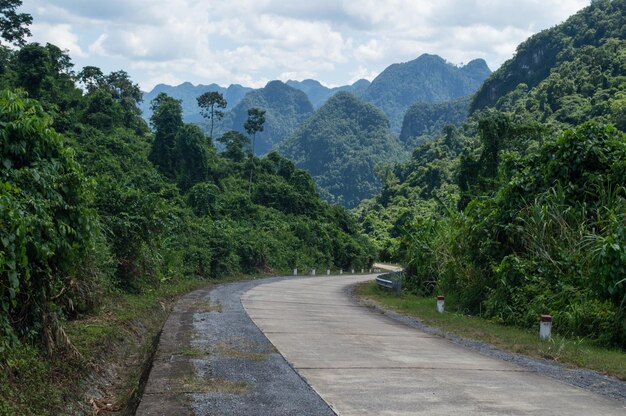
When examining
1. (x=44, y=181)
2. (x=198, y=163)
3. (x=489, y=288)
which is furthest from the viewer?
(x=198, y=163)

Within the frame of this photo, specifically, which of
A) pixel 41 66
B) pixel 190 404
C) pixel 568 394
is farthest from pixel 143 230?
pixel 41 66

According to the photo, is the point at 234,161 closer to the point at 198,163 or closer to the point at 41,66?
the point at 198,163

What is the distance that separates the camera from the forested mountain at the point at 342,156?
174m

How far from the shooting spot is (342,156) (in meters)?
186

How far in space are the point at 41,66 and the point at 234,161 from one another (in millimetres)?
35446

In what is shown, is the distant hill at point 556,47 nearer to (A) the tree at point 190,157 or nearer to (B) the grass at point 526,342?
(A) the tree at point 190,157

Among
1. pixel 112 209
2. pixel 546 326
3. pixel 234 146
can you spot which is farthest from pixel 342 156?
pixel 546 326

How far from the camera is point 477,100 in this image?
161 metres

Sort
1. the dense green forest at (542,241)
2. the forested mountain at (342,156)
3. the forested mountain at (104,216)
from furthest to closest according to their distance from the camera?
the forested mountain at (342,156)
the dense green forest at (542,241)
the forested mountain at (104,216)

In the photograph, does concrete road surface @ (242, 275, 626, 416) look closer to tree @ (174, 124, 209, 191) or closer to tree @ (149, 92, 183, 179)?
tree @ (174, 124, 209, 191)

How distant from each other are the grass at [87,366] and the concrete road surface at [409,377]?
156 cm

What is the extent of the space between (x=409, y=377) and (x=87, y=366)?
14.3ft

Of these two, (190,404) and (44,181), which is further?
(44,181)

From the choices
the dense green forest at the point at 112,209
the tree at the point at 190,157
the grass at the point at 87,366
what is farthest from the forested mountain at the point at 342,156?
the grass at the point at 87,366
